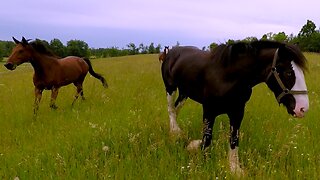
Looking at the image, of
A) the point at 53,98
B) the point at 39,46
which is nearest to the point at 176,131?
the point at 53,98

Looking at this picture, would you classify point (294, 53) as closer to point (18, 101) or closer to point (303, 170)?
point (303, 170)

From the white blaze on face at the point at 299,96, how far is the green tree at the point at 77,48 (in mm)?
87208

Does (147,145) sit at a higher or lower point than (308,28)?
lower

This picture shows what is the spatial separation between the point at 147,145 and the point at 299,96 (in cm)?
252

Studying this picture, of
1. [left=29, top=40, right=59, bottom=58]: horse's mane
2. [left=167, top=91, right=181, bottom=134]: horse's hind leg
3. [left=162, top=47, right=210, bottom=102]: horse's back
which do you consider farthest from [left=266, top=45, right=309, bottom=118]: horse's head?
[left=29, top=40, right=59, bottom=58]: horse's mane

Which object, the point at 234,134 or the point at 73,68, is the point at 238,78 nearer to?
the point at 234,134

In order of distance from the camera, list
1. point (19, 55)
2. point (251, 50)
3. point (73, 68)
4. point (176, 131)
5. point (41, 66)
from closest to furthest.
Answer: point (251, 50) → point (176, 131) → point (19, 55) → point (41, 66) → point (73, 68)

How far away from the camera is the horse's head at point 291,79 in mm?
3631

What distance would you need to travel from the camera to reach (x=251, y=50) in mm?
4238

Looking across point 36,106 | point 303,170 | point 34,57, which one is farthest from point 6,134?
point 303,170

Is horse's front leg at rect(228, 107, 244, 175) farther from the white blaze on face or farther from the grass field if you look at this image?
the white blaze on face

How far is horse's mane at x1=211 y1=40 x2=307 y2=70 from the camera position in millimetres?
3691

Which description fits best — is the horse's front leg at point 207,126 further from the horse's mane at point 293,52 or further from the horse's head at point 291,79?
the horse's mane at point 293,52

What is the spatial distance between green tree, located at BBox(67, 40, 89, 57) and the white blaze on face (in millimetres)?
87208
